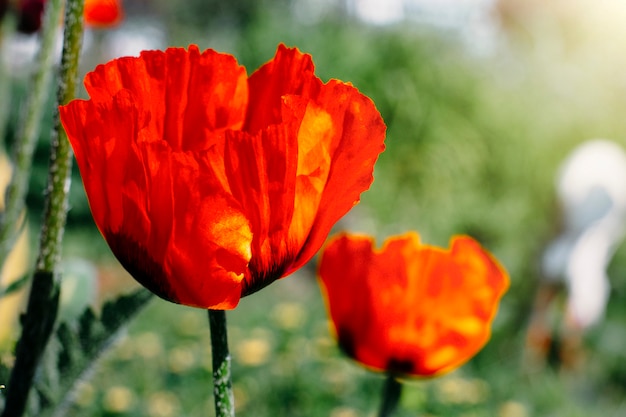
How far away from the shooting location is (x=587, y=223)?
3377 mm

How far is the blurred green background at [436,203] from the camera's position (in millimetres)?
2318

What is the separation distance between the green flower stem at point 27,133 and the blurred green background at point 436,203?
146 cm

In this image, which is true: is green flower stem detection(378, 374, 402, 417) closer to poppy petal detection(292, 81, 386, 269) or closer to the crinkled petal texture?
the crinkled petal texture

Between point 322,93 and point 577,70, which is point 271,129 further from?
point 577,70

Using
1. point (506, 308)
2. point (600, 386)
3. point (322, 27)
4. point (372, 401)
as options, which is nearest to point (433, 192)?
point (506, 308)

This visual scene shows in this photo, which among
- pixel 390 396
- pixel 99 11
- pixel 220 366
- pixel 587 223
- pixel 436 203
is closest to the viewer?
pixel 220 366

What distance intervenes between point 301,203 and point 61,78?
0.13 metres

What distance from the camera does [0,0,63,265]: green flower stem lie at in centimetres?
46

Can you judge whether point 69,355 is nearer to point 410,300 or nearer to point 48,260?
point 48,260

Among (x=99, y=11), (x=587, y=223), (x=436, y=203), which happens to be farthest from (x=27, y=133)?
(x=436, y=203)

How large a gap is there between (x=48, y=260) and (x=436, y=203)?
12.6ft

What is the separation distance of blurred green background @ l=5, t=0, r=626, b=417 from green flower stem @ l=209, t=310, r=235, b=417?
1.59 m

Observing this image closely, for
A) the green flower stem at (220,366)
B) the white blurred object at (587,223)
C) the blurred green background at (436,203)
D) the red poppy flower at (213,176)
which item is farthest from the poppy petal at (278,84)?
the white blurred object at (587,223)

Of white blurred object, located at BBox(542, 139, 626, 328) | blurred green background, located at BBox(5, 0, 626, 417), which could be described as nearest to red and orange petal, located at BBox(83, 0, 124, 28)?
blurred green background, located at BBox(5, 0, 626, 417)
